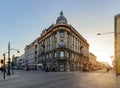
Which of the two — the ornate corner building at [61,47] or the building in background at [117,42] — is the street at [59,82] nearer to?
the building in background at [117,42]

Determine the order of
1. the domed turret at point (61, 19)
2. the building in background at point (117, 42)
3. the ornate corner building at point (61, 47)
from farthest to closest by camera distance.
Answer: the domed turret at point (61, 19) < the ornate corner building at point (61, 47) < the building in background at point (117, 42)

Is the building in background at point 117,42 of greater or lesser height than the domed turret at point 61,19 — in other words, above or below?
below

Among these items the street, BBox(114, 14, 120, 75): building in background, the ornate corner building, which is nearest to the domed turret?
the ornate corner building

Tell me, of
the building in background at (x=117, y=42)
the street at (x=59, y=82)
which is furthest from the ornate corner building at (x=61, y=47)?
the building in background at (x=117, y=42)

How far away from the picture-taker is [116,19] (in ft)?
31.0

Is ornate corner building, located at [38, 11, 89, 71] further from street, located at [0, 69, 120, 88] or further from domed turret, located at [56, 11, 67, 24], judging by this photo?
street, located at [0, 69, 120, 88]

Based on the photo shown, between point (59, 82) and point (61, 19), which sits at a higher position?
point (61, 19)

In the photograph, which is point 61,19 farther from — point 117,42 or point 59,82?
point 117,42

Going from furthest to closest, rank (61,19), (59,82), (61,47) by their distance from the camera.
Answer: (61,19) < (61,47) < (59,82)

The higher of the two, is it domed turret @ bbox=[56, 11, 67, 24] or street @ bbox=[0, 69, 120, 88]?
domed turret @ bbox=[56, 11, 67, 24]

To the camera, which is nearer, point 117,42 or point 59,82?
point 117,42

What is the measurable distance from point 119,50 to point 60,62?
3440 inches

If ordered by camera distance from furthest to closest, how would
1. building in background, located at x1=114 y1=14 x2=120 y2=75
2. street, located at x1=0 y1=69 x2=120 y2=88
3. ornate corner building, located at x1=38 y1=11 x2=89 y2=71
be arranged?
1. ornate corner building, located at x1=38 y1=11 x2=89 y2=71
2. street, located at x1=0 y1=69 x2=120 y2=88
3. building in background, located at x1=114 y1=14 x2=120 y2=75

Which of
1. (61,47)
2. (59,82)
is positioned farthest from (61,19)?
(59,82)
